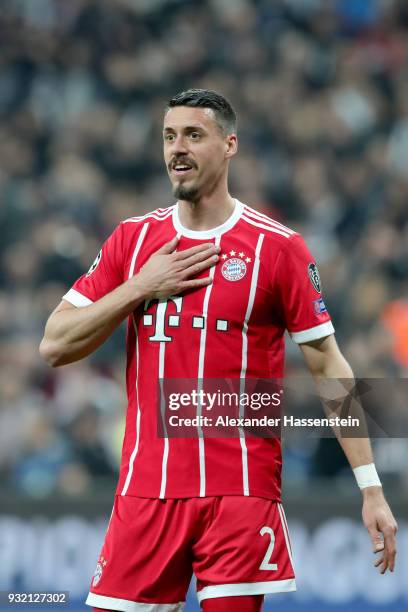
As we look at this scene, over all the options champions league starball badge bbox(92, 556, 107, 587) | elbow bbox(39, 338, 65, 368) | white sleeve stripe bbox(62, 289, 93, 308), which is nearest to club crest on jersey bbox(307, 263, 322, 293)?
white sleeve stripe bbox(62, 289, 93, 308)

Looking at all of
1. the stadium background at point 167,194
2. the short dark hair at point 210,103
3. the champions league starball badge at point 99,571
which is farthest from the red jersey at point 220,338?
the stadium background at point 167,194

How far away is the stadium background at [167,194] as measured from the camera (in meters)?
7.30

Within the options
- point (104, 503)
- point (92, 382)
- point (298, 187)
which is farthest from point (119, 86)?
point (104, 503)

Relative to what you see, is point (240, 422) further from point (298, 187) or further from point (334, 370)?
point (298, 187)

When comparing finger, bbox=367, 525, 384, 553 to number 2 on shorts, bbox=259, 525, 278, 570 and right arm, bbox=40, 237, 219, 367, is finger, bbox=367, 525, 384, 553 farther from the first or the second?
right arm, bbox=40, 237, 219, 367

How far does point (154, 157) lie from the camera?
34.7ft

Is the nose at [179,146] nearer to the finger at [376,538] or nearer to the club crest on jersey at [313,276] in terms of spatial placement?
the club crest on jersey at [313,276]

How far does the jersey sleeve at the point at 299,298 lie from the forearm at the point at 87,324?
0.49 m

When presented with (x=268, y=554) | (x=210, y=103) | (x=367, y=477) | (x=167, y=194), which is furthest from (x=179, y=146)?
(x=167, y=194)

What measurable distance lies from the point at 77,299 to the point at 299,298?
0.77 m

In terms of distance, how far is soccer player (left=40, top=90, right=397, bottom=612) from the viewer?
381 cm

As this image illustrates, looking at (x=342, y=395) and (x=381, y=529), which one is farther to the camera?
(x=342, y=395)

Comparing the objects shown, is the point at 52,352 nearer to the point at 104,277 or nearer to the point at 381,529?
the point at 104,277

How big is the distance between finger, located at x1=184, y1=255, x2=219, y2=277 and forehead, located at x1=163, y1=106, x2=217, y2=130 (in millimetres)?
449
